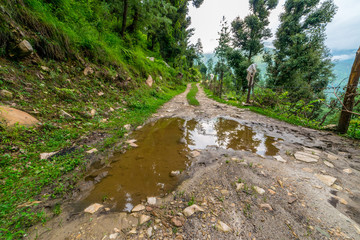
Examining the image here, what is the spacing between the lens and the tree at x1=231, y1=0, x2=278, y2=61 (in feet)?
54.6

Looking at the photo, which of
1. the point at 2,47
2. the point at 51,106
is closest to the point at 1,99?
the point at 51,106

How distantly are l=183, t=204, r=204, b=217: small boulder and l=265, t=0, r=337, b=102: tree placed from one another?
15.0m

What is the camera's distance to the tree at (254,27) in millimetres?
16628

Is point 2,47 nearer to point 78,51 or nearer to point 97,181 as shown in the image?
point 78,51

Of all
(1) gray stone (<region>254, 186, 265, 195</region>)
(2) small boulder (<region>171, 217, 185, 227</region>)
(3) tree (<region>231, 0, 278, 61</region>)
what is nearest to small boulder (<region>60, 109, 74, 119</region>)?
(2) small boulder (<region>171, 217, 185, 227</region>)

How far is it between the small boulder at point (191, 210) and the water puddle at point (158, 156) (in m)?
0.45

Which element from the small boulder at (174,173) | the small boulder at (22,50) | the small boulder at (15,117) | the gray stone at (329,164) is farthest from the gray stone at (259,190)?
the small boulder at (22,50)

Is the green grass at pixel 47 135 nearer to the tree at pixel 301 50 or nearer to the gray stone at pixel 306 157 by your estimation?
the gray stone at pixel 306 157

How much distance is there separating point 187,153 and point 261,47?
20.8 metres

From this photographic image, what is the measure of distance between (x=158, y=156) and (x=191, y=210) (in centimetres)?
150

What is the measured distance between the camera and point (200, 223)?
5.14 ft

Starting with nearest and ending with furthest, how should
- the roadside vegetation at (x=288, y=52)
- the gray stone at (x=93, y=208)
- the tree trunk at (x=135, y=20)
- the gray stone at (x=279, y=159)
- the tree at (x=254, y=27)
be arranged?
1. the gray stone at (x=93, y=208)
2. the gray stone at (x=279, y=159)
3. the tree trunk at (x=135, y=20)
4. the roadside vegetation at (x=288, y=52)
5. the tree at (x=254, y=27)

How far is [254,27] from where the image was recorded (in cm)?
1695

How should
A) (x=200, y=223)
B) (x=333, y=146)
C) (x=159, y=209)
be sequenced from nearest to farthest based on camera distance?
(x=200, y=223) → (x=159, y=209) → (x=333, y=146)
